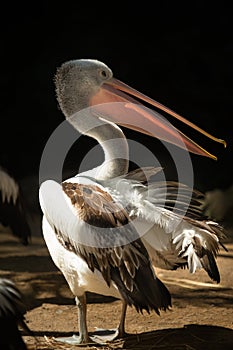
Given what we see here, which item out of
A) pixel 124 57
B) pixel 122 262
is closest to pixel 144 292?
pixel 122 262

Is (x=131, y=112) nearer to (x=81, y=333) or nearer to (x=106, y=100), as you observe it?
(x=106, y=100)

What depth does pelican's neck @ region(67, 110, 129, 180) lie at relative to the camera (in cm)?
308

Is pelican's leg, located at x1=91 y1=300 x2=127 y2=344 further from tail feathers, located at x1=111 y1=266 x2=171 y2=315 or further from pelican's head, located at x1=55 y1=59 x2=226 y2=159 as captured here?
pelican's head, located at x1=55 y1=59 x2=226 y2=159

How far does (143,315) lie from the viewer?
3344mm

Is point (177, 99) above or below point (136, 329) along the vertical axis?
above

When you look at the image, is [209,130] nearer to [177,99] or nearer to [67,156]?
[177,99]

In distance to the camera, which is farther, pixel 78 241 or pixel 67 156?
pixel 67 156

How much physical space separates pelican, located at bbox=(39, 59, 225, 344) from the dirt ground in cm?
16

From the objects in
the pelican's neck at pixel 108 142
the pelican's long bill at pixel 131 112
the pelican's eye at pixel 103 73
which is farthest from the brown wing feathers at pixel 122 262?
the pelican's eye at pixel 103 73

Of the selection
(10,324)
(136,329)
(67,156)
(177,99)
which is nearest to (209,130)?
(177,99)

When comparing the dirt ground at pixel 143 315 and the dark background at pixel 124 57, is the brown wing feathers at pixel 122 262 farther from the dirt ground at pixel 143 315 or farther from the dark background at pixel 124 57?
the dark background at pixel 124 57

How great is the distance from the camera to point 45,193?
2949 mm

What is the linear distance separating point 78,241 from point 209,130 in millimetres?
3761

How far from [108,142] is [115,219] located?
0.44 m
